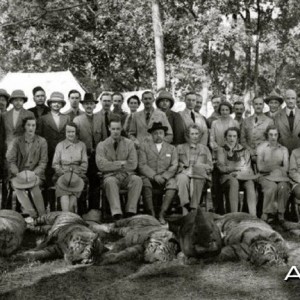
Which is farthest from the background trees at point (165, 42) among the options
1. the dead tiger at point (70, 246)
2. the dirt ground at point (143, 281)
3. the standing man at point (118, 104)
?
the dirt ground at point (143, 281)

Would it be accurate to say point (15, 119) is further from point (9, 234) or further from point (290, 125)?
point (290, 125)

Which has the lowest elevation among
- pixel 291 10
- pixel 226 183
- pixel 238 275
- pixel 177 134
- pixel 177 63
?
pixel 238 275

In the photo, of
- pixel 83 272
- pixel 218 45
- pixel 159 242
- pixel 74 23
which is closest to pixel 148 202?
pixel 159 242

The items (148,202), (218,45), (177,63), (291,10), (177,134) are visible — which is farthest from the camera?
(177,63)

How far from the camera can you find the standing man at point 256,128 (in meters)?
7.62

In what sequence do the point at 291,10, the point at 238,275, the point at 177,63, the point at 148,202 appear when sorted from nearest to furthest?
the point at 238,275
the point at 148,202
the point at 291,10
the point at 177,63

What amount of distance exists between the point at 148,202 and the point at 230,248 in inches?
81.5

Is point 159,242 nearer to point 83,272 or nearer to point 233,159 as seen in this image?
point 83,272

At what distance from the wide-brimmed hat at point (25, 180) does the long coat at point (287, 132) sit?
3.47 metres

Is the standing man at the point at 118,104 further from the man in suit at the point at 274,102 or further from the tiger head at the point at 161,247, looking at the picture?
the tiger head at the point at 161,247

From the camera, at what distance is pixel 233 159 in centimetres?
727

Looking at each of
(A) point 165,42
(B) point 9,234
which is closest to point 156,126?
(B) point 9,234

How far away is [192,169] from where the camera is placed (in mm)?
7094

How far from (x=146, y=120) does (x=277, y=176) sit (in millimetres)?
2015
